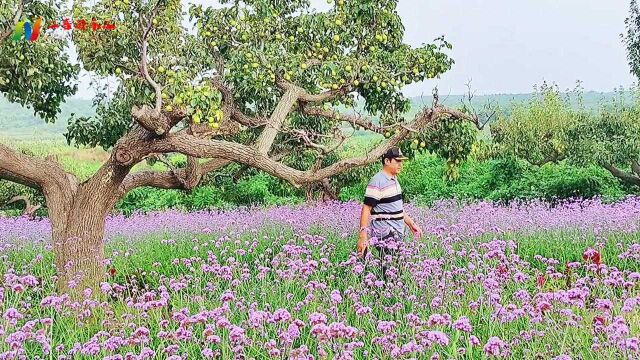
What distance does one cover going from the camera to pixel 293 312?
6738 mm

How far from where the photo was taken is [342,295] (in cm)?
768

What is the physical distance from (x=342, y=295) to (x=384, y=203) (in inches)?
48.4

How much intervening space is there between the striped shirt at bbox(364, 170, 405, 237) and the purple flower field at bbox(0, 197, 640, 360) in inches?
10.4

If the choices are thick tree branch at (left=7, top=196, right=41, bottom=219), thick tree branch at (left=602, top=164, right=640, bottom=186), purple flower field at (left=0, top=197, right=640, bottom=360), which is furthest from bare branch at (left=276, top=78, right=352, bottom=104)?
thick tree branch at (left=7, top=196, right=41, bottom=219)

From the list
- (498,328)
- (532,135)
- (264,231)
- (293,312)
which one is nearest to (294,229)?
(264,231)

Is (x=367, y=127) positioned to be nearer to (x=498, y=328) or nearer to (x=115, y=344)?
(x=498, y=328)

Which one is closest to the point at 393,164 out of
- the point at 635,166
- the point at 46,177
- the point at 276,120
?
the point at 276,120

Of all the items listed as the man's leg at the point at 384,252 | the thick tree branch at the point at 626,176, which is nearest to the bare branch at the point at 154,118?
the man's leg at the point at 384,252

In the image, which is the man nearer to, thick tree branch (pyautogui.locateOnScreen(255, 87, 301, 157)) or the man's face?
the man's face

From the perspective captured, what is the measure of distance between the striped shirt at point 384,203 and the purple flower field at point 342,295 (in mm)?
264

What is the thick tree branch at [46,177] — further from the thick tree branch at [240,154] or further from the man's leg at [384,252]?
the man's leg at [384,252]

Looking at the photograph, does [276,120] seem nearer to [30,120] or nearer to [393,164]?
[393,164]

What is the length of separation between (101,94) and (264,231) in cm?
358

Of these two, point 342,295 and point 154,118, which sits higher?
point 154,118
